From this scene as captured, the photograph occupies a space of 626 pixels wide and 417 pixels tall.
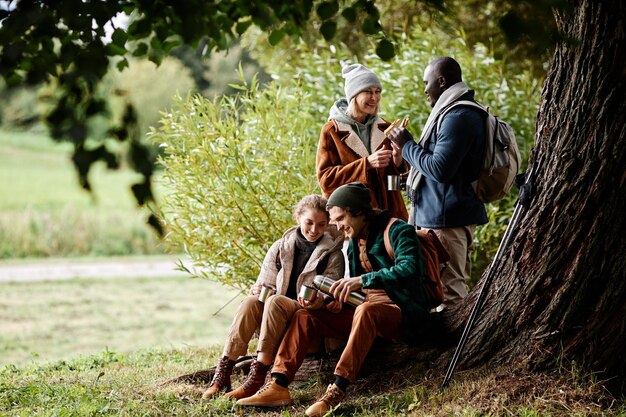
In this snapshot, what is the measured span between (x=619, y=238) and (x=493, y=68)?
13.5 feet

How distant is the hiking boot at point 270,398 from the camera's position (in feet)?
15.5

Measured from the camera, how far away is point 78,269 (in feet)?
58.4

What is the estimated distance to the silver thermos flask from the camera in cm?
477

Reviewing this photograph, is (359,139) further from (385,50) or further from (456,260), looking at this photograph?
(385,50)

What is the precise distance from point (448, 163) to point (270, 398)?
4.92 feet

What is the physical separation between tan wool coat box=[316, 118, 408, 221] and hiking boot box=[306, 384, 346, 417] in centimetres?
112

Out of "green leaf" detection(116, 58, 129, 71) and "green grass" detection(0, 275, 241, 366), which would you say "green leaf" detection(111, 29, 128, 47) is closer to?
"green leaf" detection(116, 58, 129, 71)

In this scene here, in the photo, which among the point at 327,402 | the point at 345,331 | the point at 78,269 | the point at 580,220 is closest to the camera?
the point at 580,220

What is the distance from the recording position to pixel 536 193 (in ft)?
15.2

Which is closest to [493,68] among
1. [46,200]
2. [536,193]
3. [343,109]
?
[343,109]

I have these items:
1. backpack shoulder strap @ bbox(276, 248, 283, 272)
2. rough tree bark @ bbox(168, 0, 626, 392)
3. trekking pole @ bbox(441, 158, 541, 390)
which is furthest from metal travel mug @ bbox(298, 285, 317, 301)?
rough tree bark @ bbox(168, 0, 626, 392)

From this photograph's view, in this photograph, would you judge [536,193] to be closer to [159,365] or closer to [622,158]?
[622,158]

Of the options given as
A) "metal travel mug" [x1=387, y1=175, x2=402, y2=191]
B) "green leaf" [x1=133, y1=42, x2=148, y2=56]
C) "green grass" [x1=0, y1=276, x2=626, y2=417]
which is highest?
"green leaf" [x1=133, y1=42, x2=148, y2=56]

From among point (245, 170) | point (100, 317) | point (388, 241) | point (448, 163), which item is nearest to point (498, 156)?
point (448, 163)
